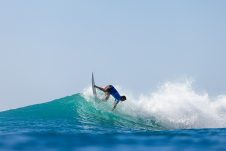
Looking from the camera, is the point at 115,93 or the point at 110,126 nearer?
the point at 110,126

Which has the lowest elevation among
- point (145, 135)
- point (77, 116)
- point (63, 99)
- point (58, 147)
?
point (58, 147)

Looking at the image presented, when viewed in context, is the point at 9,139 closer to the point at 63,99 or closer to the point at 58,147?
the point at 58,147

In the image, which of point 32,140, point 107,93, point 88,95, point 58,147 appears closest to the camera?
point 58,147

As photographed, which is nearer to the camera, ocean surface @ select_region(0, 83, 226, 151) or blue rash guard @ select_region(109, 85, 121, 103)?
ocean surface @ select_region(0, 83, 226, 151)

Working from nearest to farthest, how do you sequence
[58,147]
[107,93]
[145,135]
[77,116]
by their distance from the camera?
[58,147] < [145,135] < [77,116] < [107,93]

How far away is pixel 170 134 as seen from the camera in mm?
10422

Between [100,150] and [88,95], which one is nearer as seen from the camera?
[100,150]

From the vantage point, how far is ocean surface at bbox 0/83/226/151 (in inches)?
357

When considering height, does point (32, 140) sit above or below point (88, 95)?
below

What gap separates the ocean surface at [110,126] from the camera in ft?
29.8

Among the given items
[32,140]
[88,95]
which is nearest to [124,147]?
[32,140]

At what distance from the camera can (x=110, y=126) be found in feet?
45.1

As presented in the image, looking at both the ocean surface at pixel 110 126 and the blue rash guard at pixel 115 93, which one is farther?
the blue rash guard at pixel 115 93

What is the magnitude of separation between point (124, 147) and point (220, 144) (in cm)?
239
